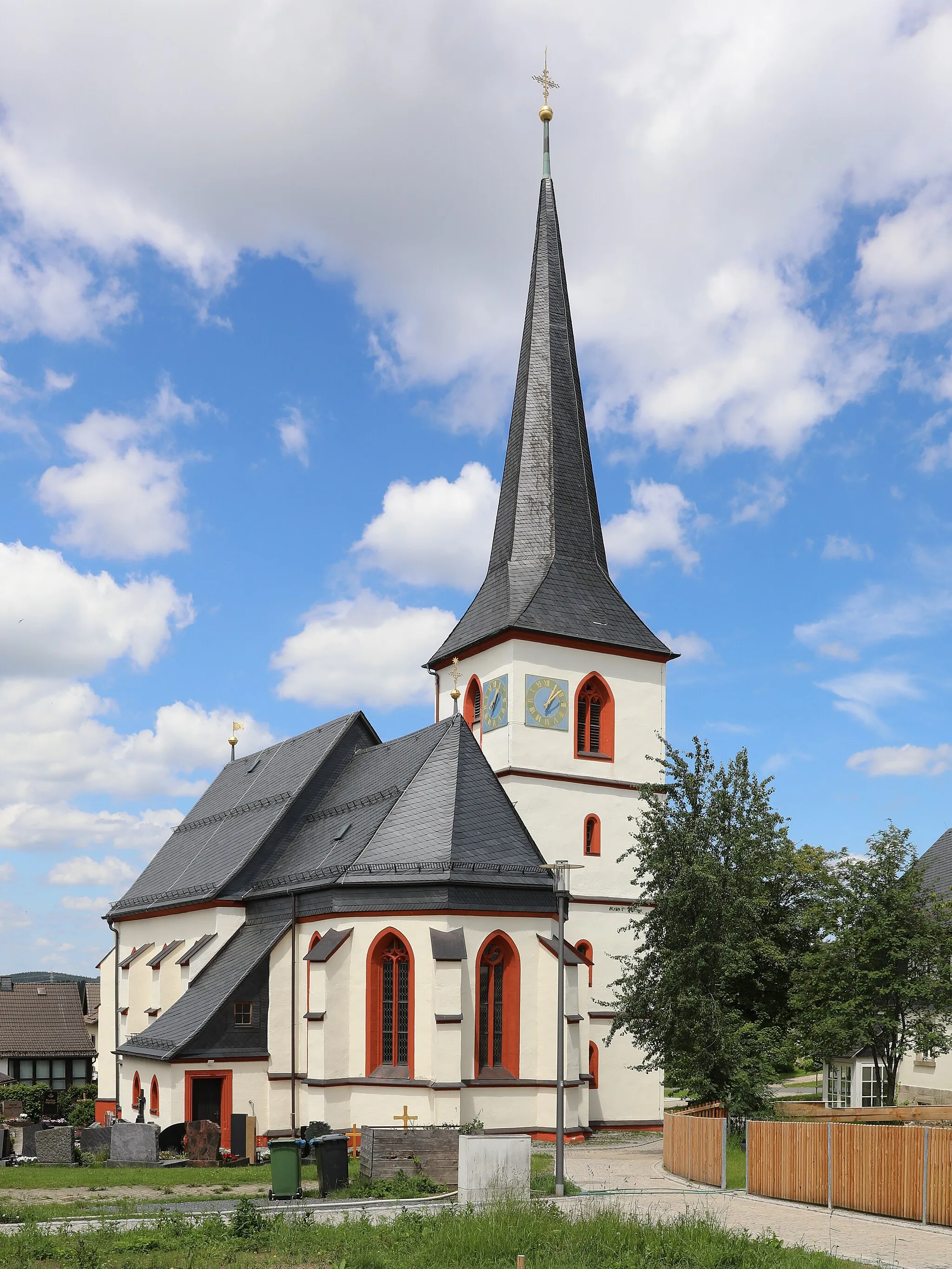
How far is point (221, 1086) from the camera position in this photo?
3016 centimetres

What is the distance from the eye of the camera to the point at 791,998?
26906mm

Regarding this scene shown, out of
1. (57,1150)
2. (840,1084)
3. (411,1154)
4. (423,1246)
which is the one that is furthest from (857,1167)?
(840,1084)

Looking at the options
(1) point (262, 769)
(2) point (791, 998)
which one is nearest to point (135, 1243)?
(2) point (791, 998)

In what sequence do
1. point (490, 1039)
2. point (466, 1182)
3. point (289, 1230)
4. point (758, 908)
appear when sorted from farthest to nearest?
point (490, 1039) → point (758, 908) → point (466, 1182) → point (289, 1230)

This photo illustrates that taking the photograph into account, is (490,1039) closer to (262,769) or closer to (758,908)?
(758,908)

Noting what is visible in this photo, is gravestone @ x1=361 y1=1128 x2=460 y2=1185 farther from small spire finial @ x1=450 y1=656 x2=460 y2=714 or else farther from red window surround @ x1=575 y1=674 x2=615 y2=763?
red window surround @ x1=575 y1=674 x2=615 y2=763

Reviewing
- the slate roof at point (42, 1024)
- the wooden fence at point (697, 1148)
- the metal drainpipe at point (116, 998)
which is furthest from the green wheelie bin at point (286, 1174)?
the slate roof at point (42, 1024)

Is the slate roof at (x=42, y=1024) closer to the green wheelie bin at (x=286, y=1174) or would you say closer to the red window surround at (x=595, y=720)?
the red window surround at (x=595, y=720)

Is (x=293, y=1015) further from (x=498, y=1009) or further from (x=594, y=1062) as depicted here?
(x=594, y=1062)

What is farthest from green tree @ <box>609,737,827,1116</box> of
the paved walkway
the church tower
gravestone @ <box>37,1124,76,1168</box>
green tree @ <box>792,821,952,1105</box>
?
gravestone @ <box>37,1124,76,1168</box>

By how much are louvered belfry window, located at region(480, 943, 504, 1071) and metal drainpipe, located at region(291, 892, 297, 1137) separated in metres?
4.86

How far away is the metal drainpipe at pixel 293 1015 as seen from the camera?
29953 millimetres

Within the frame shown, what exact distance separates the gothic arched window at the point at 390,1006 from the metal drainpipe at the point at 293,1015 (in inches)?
110

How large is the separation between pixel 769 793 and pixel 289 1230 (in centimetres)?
1577
